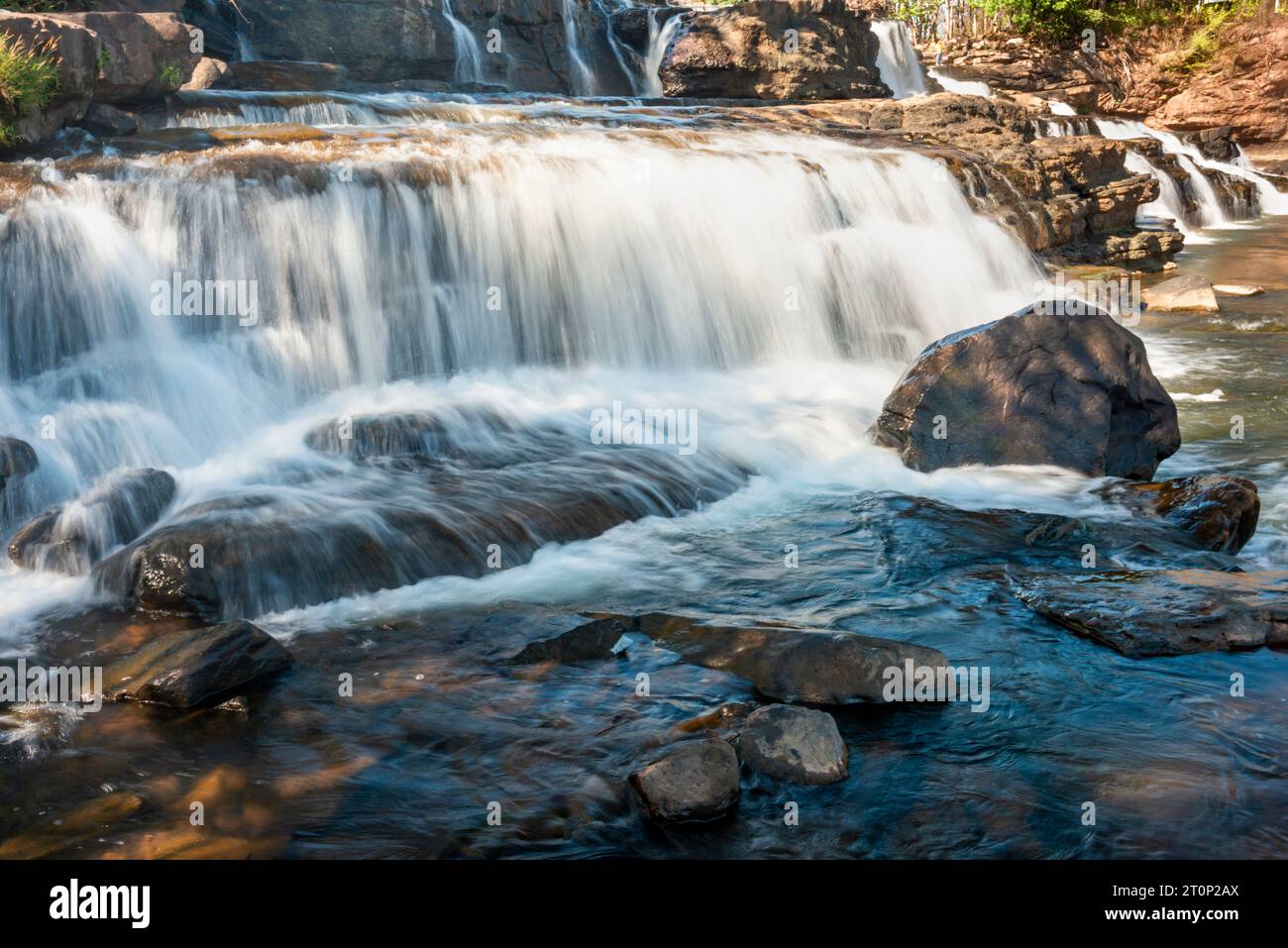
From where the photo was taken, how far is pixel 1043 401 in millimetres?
8148

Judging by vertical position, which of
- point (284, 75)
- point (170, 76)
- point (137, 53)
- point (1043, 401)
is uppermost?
point (284, 75)

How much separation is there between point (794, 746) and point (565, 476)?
11.9 feet

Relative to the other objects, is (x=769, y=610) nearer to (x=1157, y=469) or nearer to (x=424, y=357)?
(x=1157, y=469)

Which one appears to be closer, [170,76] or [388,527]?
[388,527]

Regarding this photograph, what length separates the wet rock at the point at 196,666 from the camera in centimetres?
482

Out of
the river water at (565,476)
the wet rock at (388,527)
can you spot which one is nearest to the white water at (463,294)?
the river water at (565,476)

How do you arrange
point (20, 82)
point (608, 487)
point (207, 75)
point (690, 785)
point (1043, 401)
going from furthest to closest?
point (207, 75) → point (20, 82) → point (1043, 401) → point (608, 487) → point (690, 785)

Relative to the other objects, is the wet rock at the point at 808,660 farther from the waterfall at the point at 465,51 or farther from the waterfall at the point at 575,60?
the waterfall at the point at 575,60

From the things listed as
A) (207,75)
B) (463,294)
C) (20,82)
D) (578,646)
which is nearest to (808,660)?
(578,646)

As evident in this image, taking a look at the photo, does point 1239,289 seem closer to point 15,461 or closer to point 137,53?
point 137,53

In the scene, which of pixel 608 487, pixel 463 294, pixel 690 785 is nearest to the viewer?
pixel 690 785

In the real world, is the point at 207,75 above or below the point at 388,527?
above

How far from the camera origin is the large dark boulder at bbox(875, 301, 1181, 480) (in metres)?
8.02

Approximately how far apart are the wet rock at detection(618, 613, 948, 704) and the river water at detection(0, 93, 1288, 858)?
0.12 metres
